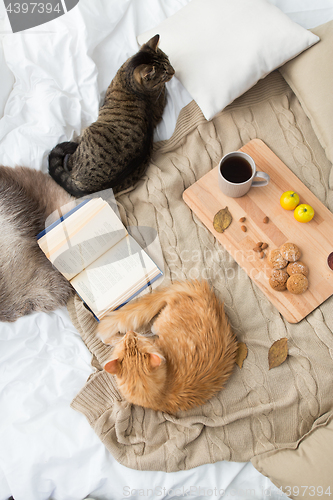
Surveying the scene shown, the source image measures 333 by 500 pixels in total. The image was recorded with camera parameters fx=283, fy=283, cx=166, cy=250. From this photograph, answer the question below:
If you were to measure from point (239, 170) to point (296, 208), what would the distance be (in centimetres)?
24

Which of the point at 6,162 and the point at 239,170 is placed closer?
the point at 239,170

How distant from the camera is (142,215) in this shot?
1.10 meters

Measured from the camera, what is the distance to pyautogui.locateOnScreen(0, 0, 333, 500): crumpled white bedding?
0.87 m

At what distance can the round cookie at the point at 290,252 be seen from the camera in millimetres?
928

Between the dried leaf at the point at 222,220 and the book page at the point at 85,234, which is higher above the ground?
the book page at the point at 85,234

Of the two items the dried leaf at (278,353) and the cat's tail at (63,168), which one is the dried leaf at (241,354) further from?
the cat's tail at (63,168)

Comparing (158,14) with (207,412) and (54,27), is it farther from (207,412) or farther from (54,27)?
(207,412)

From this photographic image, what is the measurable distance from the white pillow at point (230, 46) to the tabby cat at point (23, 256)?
2.40ft

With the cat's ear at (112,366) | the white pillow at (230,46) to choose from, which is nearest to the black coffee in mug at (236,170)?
the white pillow at (230,46)

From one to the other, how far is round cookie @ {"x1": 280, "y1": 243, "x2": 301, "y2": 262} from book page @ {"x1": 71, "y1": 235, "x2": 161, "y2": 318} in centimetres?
44

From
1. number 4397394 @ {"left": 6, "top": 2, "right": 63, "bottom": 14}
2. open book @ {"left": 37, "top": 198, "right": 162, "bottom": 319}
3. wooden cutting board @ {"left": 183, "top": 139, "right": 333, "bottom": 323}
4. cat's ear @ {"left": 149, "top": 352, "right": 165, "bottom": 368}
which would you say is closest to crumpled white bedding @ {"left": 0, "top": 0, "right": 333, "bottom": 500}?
number 4397394 @ {"left": 6, "top": 2, "right": 63, "bottom": 14}

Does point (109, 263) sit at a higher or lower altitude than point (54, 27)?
lower

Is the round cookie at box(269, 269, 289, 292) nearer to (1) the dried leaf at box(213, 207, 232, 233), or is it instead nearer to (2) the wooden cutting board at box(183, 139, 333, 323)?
(2) the wooden cutting board at box(183, 139, 333, 323)

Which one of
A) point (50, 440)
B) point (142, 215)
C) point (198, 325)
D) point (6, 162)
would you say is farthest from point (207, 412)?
point (6, 162)
